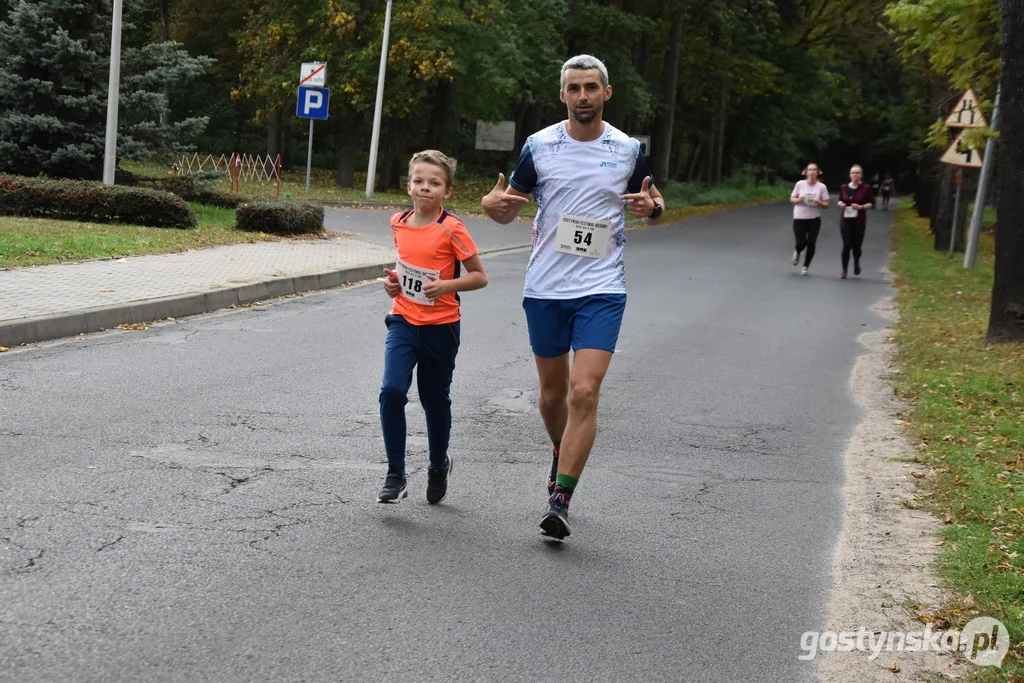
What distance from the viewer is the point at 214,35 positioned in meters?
53.2

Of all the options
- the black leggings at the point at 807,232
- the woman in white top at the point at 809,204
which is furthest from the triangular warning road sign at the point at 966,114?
the black leggings at the point at 807,232

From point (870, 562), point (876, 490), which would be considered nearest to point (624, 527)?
point (870, 562)

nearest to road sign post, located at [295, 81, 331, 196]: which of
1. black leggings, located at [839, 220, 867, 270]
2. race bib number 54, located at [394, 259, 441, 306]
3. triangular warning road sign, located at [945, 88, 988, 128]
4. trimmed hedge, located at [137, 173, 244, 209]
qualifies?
trimmed hedge, located at [137, 173, 244, 209]

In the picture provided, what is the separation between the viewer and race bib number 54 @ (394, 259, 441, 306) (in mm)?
5746

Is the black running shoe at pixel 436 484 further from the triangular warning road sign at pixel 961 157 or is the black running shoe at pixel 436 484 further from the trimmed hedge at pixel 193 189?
the triangular warning road sign at pixel 961 157

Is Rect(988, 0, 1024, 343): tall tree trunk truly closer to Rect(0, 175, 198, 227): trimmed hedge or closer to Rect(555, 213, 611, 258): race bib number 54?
Rect(555, 213, 611, 258): race bib number 54

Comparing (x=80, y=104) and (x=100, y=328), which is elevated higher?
(x=80, y=104)

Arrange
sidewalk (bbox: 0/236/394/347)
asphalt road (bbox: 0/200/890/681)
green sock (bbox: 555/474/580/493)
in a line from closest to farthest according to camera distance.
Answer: asphalt road (bbox: 0/200/890/681) < green sock (bbox: 555/474/580/493) < sidewalk (bbox: 0/236/394/347)

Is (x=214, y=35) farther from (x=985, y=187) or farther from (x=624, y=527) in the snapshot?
(x=624, y=527)

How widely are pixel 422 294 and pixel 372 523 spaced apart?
1.02 meters

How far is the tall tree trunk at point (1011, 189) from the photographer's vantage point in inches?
508

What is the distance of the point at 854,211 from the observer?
2177 centimetres

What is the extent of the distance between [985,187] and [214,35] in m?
37.6

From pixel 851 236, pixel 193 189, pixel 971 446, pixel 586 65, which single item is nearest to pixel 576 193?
pixel 586 65
